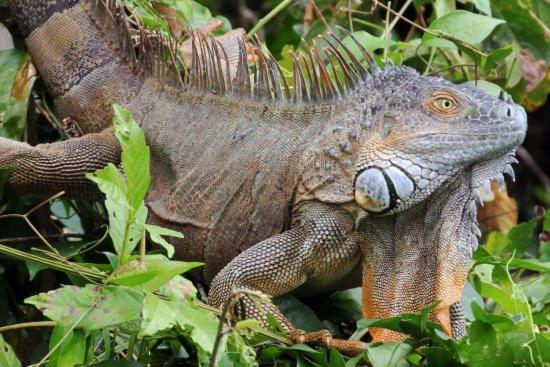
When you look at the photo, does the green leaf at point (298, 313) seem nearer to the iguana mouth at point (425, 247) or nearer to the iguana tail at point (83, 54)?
the iguana mouth at point (425, 247)

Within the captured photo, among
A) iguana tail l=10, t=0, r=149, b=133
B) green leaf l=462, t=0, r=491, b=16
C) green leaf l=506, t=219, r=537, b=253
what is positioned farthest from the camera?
green leaf l=462, t=0, r=491, b=16

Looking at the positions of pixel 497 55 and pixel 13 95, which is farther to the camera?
pixel 497 55

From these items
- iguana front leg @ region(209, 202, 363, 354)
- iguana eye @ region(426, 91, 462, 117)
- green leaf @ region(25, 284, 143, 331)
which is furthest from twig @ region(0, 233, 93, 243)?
iguana eye @ region(426, 91, 462, 117)

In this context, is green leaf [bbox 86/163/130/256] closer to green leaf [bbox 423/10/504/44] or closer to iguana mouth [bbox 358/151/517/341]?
iguana mouth [bbox 358/151/517/341]

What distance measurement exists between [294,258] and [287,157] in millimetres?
389

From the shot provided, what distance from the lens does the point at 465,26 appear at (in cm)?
443

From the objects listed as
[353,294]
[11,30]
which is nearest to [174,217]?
[353,294]

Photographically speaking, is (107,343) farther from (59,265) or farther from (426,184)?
(426,184)

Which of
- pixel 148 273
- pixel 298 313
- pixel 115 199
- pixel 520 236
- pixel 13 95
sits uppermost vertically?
pixel 115 199

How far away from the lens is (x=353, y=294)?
4.22 metres

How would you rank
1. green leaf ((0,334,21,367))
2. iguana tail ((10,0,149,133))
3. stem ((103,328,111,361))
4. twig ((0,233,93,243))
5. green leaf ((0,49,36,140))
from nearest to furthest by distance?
green leaf ((0,334,21,367)) < stem ((103,328,111,361)) < twig ((0,233,93,243)) < green leaf ((0,49,36,140)) < iguana tail ((10,0,149,133))

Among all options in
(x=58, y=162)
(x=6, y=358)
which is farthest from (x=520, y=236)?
(x=6, y=358)

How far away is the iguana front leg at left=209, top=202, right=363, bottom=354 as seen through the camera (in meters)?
3.74

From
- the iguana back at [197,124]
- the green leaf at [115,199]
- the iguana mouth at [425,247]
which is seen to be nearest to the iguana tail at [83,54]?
the iguana back at [197,124]
